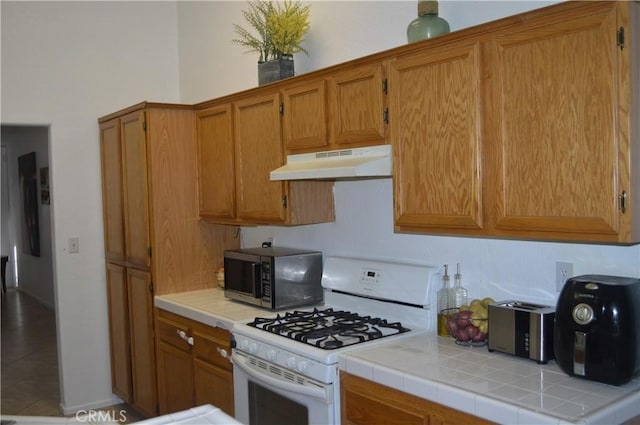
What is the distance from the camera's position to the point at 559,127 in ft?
6.20

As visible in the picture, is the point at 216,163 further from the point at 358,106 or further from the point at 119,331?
the point at 119,331

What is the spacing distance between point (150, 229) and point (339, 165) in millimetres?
1600

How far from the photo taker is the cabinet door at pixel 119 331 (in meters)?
4.09

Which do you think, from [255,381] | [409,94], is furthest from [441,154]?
[255,381]

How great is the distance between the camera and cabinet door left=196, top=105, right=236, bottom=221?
3469mm

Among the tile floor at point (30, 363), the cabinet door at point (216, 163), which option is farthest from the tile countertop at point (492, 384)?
the tile floor at point (30, 363)

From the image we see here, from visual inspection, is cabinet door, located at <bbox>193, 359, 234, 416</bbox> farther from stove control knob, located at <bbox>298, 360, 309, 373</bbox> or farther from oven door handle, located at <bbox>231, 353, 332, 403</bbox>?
stove control knob, located at <bbox>298, 360, 309, 373</bbox>

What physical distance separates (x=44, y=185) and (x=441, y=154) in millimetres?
6332

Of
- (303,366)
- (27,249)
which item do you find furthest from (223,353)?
(27,249)

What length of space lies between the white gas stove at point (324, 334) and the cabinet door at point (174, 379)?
669mm

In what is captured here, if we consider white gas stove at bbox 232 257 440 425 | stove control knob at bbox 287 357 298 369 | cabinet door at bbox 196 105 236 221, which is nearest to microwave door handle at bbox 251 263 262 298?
white gas stove at bbox 232 257 440 425

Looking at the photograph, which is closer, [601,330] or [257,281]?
[601,330]

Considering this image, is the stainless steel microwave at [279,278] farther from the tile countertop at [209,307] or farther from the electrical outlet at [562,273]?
the electrical outlet at [562,273]

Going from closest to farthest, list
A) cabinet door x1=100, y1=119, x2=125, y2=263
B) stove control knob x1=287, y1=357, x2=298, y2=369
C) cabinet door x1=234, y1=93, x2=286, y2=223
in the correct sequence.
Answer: stove control knob x1=287, y1=357, x2=298, y2=369
cabinet door x1=234, y1=93, x2=286, y2=223
cabinet door x1=100, y1=119, x2=125, y2=263
